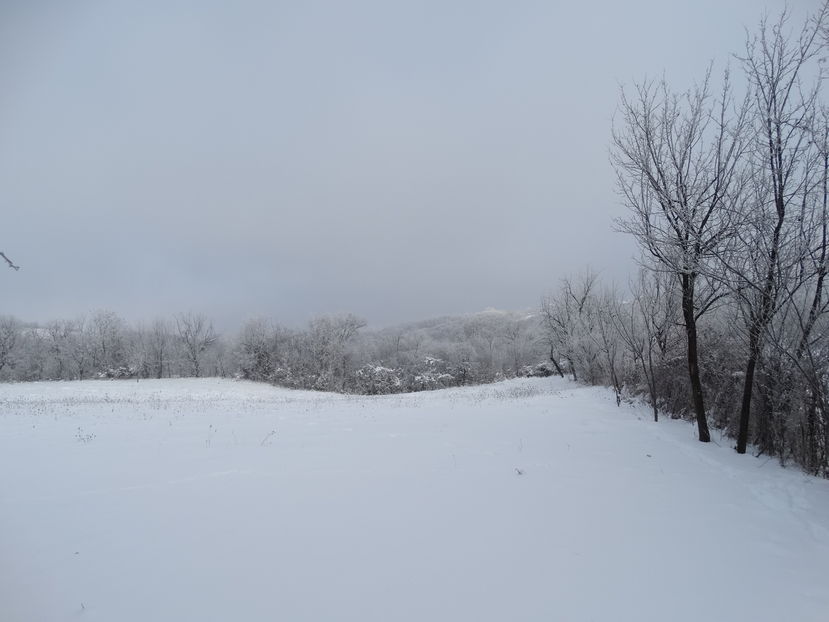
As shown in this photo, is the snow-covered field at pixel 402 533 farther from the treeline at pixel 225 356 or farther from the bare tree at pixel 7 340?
the bare tree at pixel 7 340

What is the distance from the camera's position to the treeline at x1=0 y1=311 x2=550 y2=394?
144ft

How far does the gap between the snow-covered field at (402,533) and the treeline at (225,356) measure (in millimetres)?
36079

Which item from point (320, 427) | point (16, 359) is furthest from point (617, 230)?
point (16, 359)

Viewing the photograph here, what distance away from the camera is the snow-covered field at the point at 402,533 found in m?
2.84

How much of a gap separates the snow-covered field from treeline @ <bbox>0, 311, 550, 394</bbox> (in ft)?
118

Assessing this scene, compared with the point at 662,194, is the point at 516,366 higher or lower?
lower

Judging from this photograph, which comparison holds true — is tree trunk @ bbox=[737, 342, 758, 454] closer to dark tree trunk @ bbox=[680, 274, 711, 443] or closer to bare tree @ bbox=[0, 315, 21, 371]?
dark tree trunk @ bbox=[680, 274, 711, 443]

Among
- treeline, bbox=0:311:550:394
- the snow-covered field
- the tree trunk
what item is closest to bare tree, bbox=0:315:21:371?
treeline, bbox=0:311:550:394

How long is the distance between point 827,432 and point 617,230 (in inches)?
209

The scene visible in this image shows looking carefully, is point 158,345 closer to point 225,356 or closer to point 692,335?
point 225,356

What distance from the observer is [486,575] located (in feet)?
10.4

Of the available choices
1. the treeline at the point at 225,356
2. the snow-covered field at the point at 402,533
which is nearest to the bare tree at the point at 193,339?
the treeline at the point at 225,356

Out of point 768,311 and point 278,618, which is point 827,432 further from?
point 278,618

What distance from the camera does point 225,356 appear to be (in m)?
53.2
